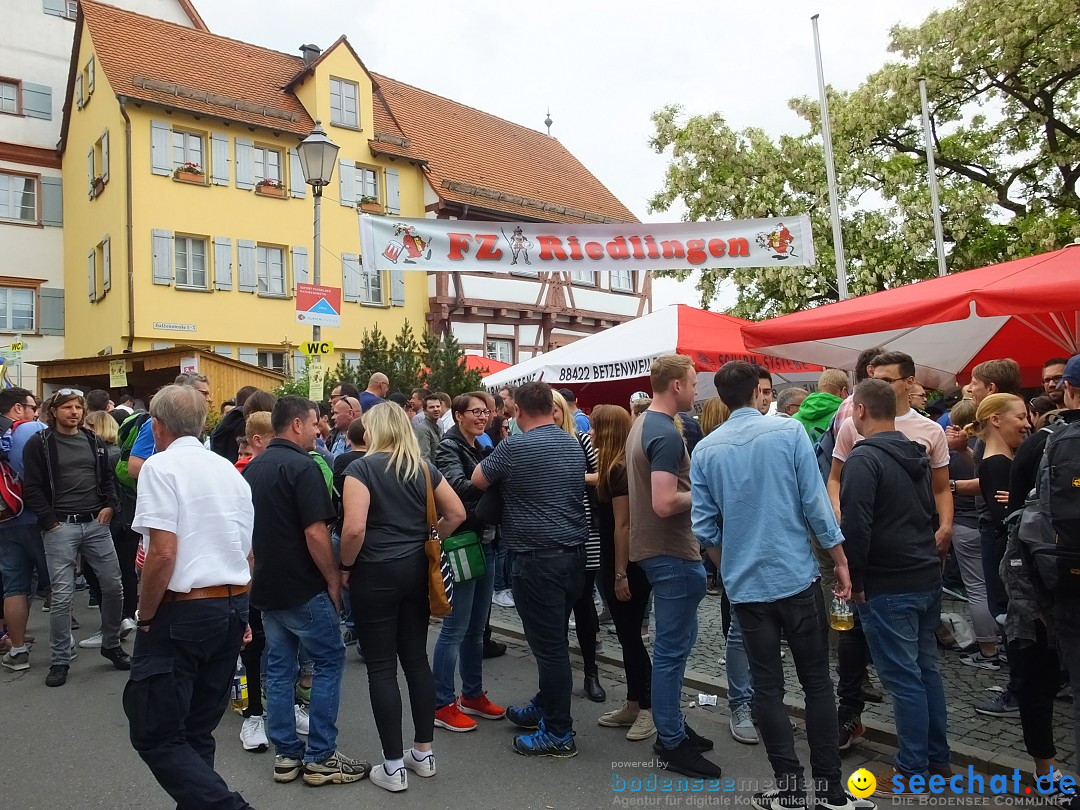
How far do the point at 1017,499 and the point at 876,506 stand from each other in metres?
0.64

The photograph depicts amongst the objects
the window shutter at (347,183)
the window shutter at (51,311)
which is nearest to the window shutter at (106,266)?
the window shutter at (51,311)

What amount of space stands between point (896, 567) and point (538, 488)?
1.76 m

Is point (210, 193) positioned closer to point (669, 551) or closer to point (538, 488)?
point (538, 488)

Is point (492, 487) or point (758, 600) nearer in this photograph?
point (758, 600)

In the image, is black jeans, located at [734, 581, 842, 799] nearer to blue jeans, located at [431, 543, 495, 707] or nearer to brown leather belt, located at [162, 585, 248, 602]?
blue jeans, located at [431, 543, 495, 707]

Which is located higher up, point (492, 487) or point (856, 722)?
point (492, 487)

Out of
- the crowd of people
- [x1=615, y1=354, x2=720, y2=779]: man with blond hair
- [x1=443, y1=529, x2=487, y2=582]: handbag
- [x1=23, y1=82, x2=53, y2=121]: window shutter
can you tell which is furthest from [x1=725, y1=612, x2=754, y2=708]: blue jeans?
[x1=23, y1=82, x2=53, y2=121]: window shutter

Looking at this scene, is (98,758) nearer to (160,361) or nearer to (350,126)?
(160,361)

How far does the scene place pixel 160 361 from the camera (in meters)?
17.3

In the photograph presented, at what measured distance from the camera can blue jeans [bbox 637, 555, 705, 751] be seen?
14.1ft

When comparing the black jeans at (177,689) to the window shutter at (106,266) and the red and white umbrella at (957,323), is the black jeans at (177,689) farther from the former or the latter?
the window shutter at (106,266)

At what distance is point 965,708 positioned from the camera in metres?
4.98

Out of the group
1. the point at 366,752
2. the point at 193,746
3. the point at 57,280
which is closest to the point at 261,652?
the point at 366,752

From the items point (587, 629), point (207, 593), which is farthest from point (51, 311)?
point (207, 593)
